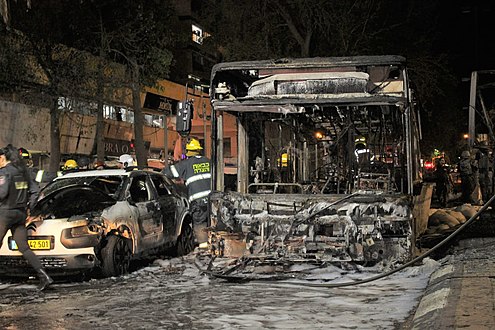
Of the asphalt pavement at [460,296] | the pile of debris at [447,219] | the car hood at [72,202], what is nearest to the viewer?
the asphalt pavement at [460,296]

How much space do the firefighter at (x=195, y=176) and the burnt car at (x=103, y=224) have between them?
0.20 m

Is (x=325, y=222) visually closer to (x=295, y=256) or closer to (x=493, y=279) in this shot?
(x=295, y=256)

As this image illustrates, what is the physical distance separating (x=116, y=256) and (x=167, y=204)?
190 cm

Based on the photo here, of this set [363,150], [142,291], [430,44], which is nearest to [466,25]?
[430,44]

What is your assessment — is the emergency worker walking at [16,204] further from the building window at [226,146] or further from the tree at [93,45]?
the tree at [93,45]

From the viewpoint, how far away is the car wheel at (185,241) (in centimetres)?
1065

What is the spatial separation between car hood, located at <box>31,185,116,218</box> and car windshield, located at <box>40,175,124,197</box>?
435 millimetres

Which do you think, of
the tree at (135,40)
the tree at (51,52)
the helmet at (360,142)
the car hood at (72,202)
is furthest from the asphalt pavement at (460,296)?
the tree at (135,40)

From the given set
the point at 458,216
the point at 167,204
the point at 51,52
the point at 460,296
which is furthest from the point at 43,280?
the point at 51,52

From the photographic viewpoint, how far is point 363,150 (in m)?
10.5

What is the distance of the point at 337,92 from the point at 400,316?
330cm

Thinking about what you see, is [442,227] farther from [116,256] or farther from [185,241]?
[116,256]

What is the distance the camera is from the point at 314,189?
378 inches

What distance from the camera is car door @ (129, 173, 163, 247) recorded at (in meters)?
9.27
